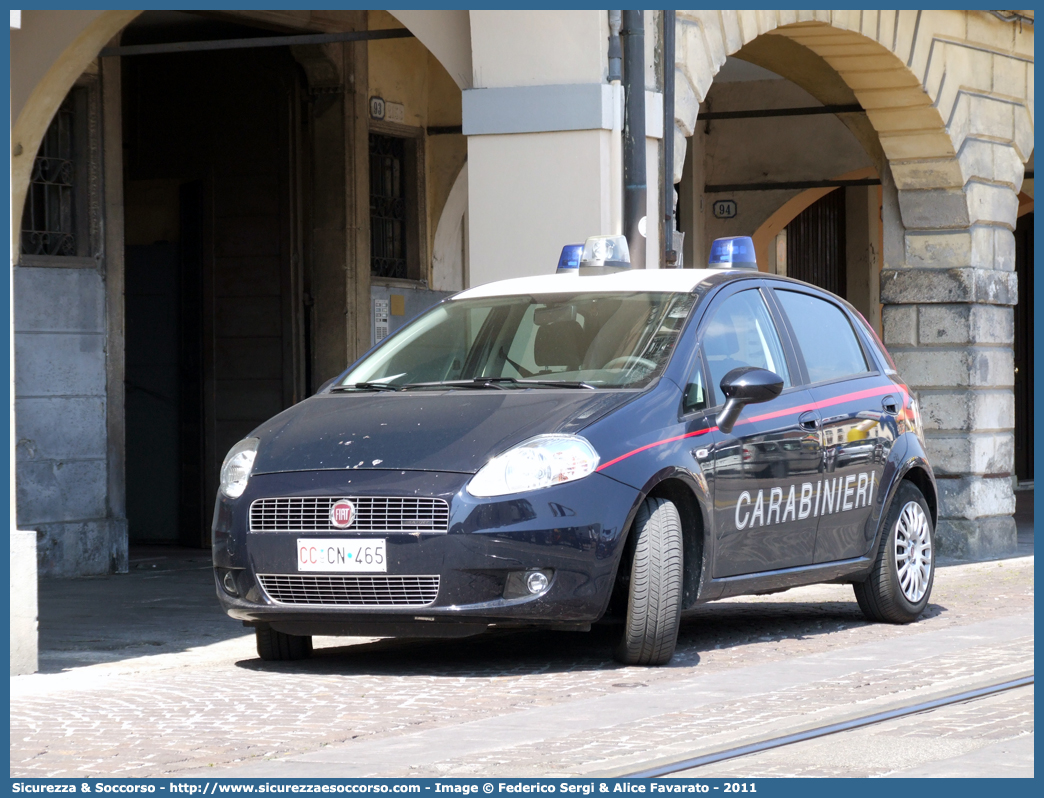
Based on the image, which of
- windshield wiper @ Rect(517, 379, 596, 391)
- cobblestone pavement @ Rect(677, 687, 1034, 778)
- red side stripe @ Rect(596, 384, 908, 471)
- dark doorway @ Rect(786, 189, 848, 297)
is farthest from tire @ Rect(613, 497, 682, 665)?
dark doorway @ Rect(786, 189, 848, 297)

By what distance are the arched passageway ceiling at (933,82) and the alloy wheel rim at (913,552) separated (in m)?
4.31

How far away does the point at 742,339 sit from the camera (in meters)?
8.41

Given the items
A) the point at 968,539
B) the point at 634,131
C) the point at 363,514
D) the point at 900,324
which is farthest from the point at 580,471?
the point at 900,324

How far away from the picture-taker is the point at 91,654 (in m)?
8.59

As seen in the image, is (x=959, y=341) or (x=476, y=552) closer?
(x=476, y=552)

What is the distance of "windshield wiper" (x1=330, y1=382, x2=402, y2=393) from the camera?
8.08 metres

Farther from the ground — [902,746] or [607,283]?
[607,283]

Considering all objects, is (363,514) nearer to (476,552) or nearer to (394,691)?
(476,552)

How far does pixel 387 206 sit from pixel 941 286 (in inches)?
179

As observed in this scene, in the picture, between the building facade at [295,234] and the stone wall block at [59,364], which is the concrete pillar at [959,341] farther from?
the stone wall block at [59,364]

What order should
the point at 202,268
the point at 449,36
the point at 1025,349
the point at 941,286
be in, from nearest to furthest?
the point at 449,36 < the point at 941,286 < the point at 202,268 < the point at 1025,349

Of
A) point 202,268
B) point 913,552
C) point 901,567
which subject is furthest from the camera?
point 202,268

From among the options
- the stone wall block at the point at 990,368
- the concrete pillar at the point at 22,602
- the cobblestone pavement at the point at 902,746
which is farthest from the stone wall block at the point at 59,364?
the cobblestone pavement at the point at 902,746

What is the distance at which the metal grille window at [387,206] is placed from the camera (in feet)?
50.4
